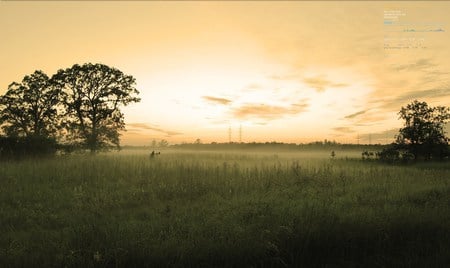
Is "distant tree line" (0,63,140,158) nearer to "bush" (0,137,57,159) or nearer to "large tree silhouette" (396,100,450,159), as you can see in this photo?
"bush" (0,137,57,159)

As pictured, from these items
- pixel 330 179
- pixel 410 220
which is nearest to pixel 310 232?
pixel 410 220

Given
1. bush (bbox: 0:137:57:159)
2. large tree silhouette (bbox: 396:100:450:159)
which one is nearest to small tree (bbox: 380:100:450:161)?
large tree silhouette (bbox: 396:100:450:159)

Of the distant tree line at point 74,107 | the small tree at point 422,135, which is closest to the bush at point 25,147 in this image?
the distant tree line at point 74,107

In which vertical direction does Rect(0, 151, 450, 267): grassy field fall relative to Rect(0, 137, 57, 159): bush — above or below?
below

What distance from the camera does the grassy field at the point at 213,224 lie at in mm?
5438

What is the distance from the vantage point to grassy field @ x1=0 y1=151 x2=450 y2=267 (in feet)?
17.8

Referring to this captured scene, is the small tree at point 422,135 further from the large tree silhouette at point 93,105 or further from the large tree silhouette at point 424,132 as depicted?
the large tree silhouette at point 93,105

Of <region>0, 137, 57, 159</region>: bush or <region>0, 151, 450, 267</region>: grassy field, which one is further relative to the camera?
<region>0, 137, 57, 159</region>: bush

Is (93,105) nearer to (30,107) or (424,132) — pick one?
(30,107)

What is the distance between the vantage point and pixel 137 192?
1075 cm

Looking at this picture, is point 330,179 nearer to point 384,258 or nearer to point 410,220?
point 410,220

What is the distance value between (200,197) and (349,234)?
5.17 meters

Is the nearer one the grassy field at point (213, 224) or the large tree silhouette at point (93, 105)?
the grassy field at point (213, 224)

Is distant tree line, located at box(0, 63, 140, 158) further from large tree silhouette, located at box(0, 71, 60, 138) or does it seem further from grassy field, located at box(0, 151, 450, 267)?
grassy field, located at box(0, 151, 450, 267)
